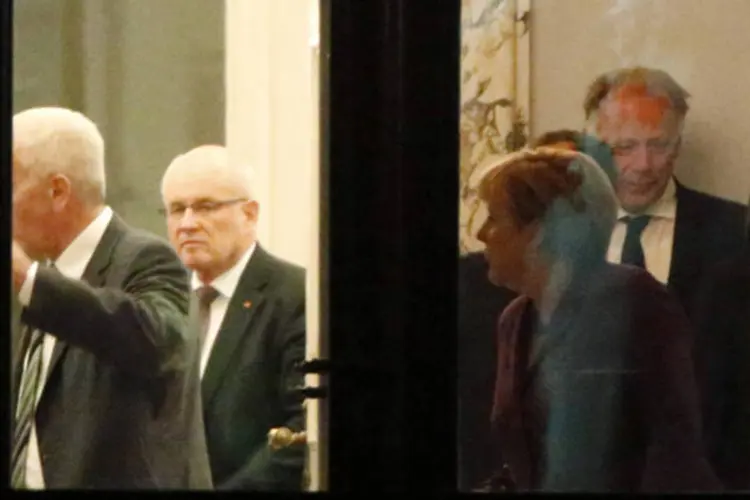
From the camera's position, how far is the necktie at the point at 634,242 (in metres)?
3.54

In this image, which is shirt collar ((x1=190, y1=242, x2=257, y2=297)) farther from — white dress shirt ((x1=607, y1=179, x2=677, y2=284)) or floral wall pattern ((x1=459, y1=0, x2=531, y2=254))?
white dress shirt ((x1=607, y1=179, x2=677, y2=284))

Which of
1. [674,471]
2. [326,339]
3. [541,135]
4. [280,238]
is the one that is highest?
[541,135]

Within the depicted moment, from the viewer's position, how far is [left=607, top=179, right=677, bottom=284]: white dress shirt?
353 centimetres

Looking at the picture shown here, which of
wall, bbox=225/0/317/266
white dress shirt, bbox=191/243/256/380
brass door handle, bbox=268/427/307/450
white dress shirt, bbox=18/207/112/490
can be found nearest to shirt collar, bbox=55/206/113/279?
white dress shirt, bbox=18/207/112/490

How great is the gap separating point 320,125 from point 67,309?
966 mm

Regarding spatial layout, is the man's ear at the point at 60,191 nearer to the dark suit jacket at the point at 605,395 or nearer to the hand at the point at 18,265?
the hand at the point at 18,265

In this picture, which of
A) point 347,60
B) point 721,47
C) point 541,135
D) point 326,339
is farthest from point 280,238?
point 721,47

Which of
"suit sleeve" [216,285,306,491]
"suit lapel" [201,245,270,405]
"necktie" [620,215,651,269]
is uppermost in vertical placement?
"necktie" [620,215,651,269]

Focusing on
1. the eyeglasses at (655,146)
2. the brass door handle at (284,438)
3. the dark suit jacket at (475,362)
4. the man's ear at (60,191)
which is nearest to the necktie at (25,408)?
the man's ear at (60,191)

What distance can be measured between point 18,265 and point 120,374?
46 cm

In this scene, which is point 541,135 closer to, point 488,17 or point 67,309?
point 488,17

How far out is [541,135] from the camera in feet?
11.6

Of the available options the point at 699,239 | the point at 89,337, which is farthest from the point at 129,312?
the point at 699,239

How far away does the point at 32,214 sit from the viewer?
3.47 metres
